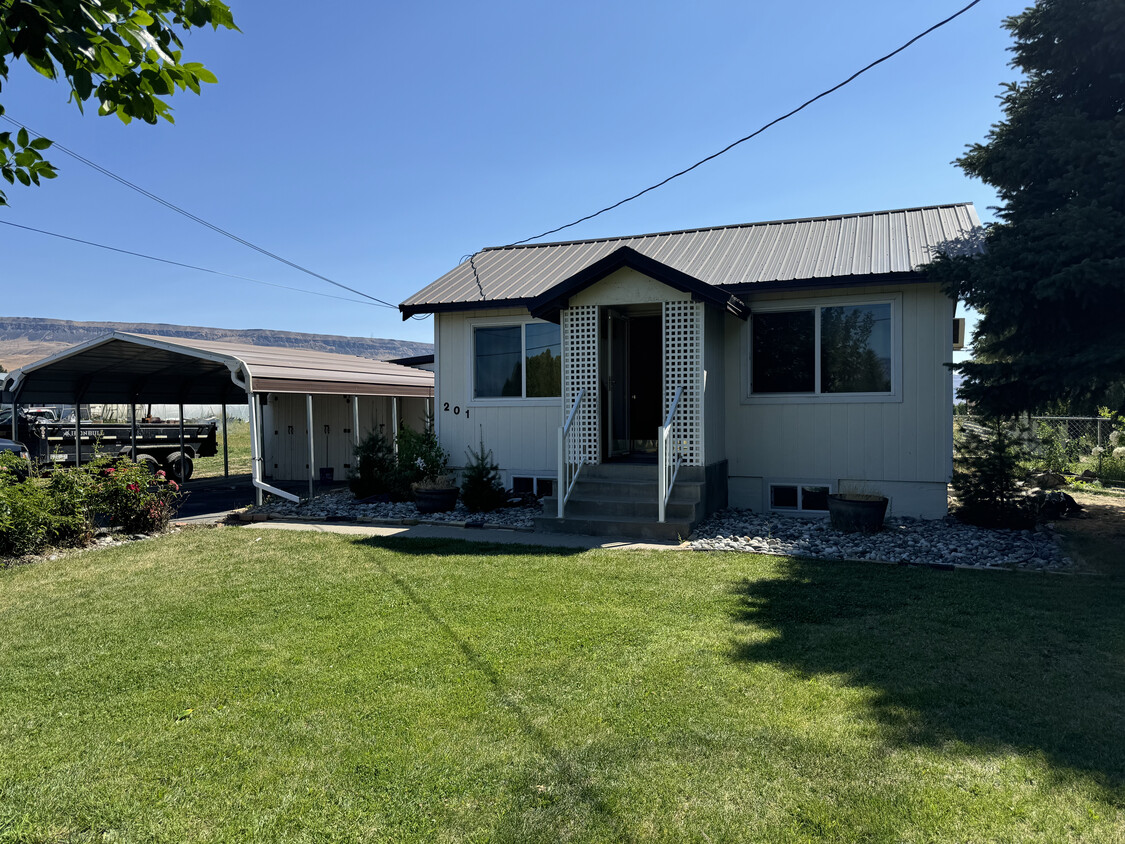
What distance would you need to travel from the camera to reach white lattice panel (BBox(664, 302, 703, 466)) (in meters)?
8.78

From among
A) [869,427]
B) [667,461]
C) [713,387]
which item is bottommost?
[667,461]

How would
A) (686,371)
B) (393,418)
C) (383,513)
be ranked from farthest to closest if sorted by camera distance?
1. (393,418)
2. (383,513)
3. (686,371)

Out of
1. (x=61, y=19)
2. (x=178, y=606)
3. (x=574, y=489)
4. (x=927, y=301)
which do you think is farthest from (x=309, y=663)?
(x=927, y=301)

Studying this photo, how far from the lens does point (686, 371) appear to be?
8.86 meters

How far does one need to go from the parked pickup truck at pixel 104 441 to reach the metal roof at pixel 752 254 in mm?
8096

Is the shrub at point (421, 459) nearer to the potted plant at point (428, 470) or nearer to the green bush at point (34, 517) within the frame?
the potted plant at point (428, 470)

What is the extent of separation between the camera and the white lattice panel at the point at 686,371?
8.78 metres

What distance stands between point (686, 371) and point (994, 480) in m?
3.86

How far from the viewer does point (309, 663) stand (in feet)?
14.1

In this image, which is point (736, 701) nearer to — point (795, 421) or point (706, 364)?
point (706, 364)

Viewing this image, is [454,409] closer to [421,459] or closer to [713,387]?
[421,459]

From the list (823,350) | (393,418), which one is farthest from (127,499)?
(823,350)

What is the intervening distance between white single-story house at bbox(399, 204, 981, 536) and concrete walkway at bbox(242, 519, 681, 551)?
9.2 inches

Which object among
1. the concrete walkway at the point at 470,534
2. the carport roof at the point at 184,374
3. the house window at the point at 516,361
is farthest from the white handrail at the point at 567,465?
the carport roof at the point at 184,374
